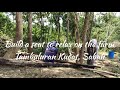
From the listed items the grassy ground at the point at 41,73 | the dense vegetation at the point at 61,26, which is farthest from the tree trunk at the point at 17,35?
the grassy ground at the point at 41,73

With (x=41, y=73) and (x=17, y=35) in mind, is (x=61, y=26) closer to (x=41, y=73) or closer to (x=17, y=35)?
(x=17, y=35)

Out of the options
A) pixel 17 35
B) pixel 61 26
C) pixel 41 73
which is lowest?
pixel 41 73

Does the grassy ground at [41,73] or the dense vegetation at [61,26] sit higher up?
the dense vegetation at [61,26]

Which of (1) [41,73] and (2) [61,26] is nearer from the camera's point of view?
(1) [41,73]

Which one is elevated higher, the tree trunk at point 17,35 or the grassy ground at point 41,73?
the tree trunk at point 17,35

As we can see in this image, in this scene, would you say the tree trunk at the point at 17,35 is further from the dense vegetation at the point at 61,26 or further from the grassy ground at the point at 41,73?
the grassy ground at the point at 41,73

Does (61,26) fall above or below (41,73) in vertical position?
above

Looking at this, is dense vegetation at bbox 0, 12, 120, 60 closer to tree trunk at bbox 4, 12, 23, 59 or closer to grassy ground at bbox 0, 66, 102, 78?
tree trunk at bbox 4, 12, 23, 59

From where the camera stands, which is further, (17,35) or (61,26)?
(61,26)

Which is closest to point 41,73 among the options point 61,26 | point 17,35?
point 17,35

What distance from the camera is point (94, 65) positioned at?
566 centimetres
